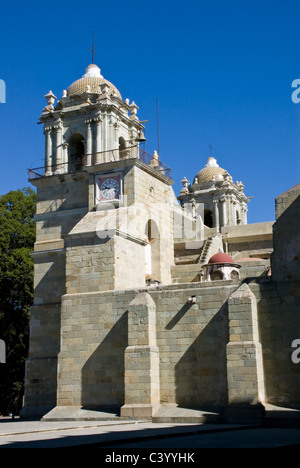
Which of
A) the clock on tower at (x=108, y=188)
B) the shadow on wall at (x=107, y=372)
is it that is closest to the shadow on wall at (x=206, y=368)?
the shadow on wall at (x=107, y=372)

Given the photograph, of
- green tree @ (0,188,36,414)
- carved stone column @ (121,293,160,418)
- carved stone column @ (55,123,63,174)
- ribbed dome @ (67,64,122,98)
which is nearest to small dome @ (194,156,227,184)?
green tree @ (0,188,36,414)

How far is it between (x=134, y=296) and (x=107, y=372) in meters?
2.75

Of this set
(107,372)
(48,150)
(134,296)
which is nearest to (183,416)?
(107,372)

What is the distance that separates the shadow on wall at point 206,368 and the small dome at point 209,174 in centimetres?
3768

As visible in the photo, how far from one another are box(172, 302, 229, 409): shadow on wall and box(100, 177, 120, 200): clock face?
8213mm

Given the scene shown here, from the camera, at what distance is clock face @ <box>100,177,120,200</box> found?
1058 inches

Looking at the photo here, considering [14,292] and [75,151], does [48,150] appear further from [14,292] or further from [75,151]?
[14,292]

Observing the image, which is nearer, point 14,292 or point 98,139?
point 98,139

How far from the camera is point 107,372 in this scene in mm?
21672

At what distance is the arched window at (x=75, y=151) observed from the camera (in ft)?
96.9

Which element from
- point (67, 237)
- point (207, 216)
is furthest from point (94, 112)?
point (207, 216)

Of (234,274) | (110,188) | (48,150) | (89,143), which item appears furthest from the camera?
(48,150)

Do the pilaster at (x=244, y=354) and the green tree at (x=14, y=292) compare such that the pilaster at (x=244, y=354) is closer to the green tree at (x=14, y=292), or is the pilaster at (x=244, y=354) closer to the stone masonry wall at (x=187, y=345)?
the stone masonry wall at (x=187, y=345)

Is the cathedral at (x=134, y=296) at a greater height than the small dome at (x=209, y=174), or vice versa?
the small dome at (x=209, y=174)
